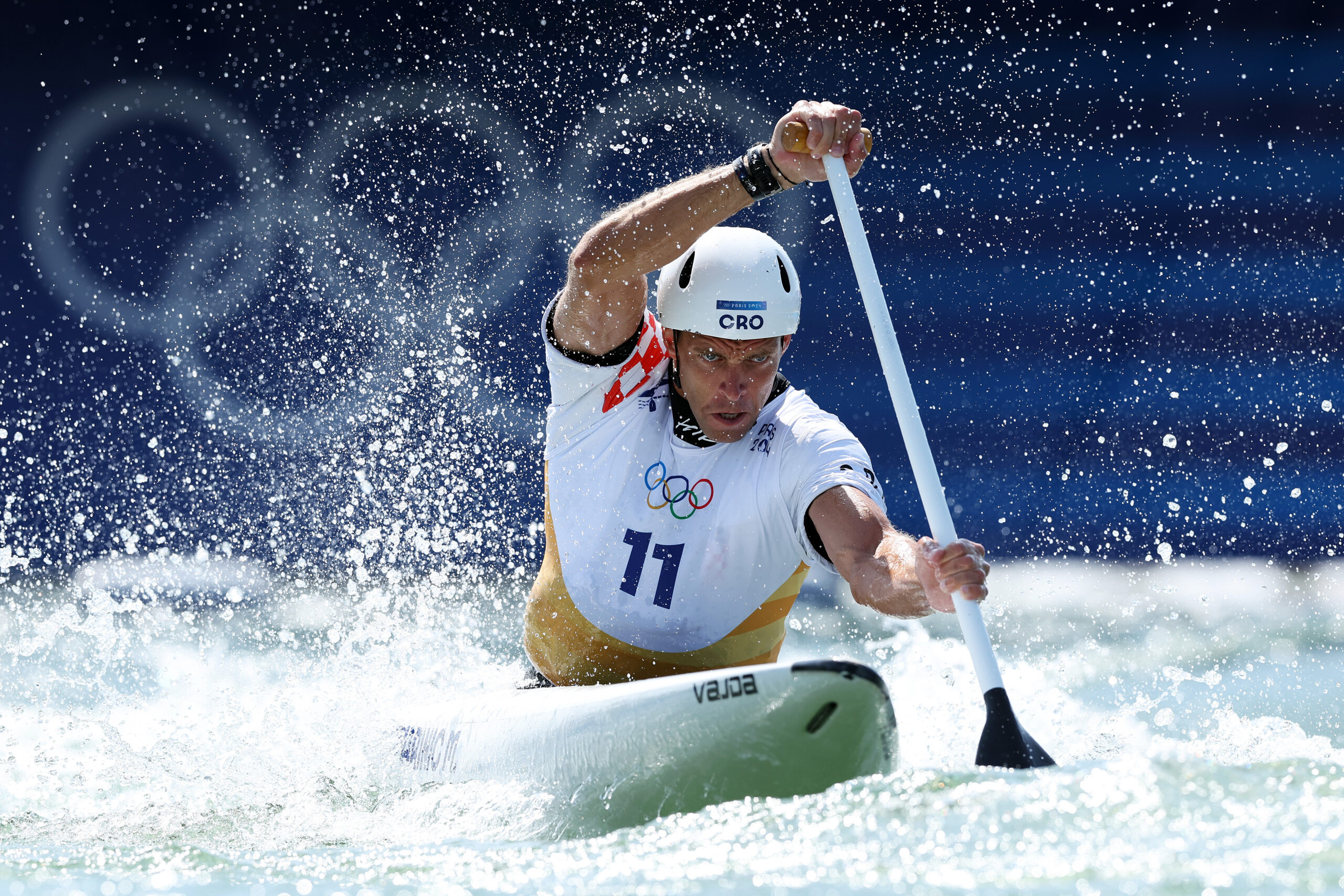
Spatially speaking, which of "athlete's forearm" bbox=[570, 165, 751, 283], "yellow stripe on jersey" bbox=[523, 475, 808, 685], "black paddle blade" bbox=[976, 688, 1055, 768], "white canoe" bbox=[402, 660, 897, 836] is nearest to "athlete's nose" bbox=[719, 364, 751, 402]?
"athlete's forearm" bbox=[570, 165, 751, 283]

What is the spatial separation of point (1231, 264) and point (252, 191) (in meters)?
5.38

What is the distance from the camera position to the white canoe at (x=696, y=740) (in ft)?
8.65

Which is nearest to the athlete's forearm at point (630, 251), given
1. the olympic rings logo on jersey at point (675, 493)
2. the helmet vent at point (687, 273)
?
the helmet vent at point (687, 273)

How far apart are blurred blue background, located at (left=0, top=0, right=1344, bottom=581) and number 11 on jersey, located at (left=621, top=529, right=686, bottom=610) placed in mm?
3645

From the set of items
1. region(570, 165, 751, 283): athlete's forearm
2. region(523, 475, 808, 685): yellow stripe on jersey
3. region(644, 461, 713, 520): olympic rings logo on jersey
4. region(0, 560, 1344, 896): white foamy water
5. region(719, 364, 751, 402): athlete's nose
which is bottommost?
region(0, 560, 1344, 896): white foamy water

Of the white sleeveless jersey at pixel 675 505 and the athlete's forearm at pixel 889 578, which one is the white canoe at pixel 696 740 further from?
the white sleeveless jersey at pixel 675 505

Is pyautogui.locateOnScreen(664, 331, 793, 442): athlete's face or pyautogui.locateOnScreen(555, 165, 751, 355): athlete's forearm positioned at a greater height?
pyautogui.locateOnScreen(555, 165, 751, 355): athlete's forearm

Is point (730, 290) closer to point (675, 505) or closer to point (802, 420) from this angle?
point (802, 420)

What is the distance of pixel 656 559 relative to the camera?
3.49 meters

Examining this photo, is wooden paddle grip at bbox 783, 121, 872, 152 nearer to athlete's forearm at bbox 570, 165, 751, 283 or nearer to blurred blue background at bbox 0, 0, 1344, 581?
athlete's forearm at bbox 570, 165, 751, 283

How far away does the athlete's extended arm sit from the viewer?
2781mm

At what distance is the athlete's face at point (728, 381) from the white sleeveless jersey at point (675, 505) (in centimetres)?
6

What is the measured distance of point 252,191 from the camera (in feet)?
24.1

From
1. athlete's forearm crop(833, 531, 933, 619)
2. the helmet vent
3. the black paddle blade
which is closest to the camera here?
the black paddle blade
